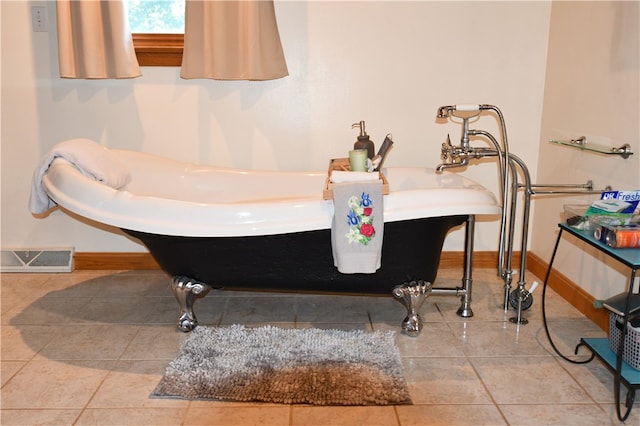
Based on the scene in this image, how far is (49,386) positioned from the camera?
2.20 metres

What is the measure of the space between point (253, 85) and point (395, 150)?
81cm

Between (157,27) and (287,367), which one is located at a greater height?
(157,27)

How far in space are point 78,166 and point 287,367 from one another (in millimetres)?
1144

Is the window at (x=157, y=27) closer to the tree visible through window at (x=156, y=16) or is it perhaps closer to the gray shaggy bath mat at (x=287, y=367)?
the tree visible through window at (x=156, y=16)

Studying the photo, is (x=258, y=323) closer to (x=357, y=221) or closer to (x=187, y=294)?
(x=187, y=294)

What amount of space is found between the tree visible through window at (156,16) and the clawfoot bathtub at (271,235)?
3.13ft

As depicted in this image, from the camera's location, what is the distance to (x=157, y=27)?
321cm

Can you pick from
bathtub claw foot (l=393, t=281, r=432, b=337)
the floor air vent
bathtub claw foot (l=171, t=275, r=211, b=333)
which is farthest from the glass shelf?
the floor air vent

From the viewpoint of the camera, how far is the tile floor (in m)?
2.02

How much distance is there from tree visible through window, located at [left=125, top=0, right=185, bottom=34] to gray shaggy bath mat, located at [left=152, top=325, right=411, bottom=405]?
1.60 metres

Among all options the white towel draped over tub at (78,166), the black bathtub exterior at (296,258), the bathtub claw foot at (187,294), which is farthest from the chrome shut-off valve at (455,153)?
the white towel draped over tub at (78,166)

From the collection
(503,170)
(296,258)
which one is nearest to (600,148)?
(503,170)

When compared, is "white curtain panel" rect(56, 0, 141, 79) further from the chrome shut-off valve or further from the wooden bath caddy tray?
the chrome shut-off valve

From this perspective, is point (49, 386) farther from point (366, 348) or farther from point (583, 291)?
point (583, 291)
